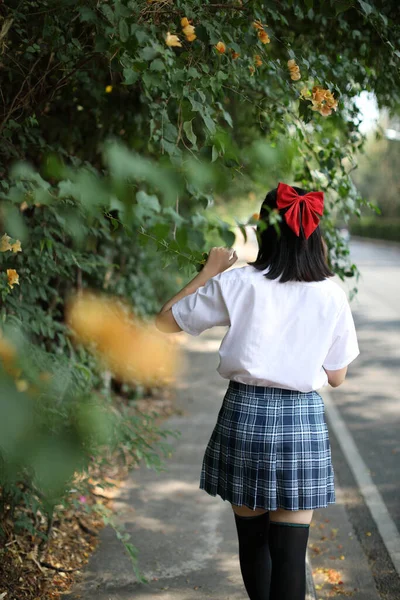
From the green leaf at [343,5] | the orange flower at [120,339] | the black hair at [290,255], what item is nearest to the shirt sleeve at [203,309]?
the black hair at [290,255]

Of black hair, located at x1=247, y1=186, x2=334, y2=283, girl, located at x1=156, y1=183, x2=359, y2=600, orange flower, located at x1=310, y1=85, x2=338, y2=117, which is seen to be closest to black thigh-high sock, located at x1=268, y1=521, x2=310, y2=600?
girl, located at x1=156, y1=183, x2=359, y2=600

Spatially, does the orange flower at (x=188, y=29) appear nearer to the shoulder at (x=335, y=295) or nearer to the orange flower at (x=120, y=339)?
the shoulder at (x=335, y=295)

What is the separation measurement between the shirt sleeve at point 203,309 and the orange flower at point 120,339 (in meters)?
2.60

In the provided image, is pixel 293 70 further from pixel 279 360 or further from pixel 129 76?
pixel 279 360

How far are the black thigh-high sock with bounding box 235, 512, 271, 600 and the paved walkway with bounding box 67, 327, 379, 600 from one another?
31.6 inches

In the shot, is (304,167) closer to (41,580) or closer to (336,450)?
(41,580)

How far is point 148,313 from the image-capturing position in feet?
25.3

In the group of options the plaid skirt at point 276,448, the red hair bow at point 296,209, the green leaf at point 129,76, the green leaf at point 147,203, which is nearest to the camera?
the green leaf at point 147,203

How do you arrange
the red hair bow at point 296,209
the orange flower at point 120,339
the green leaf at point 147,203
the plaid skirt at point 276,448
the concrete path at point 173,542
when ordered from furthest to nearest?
the orange flower at point 120,339 → the concrete path at point 173,542 → the plaid skirt at point 276,448 → the red hair bow at point 296,209 → the green leaf at point 147,203

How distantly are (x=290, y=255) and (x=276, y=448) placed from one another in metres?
0.68

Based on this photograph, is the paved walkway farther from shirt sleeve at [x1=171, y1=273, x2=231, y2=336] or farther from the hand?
the hand

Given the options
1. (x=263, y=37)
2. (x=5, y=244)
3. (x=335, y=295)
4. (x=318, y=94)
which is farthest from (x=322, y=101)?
(x=5, y=244)

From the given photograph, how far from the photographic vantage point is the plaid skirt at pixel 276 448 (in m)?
2.52

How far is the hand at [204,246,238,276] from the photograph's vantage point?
2.54m
